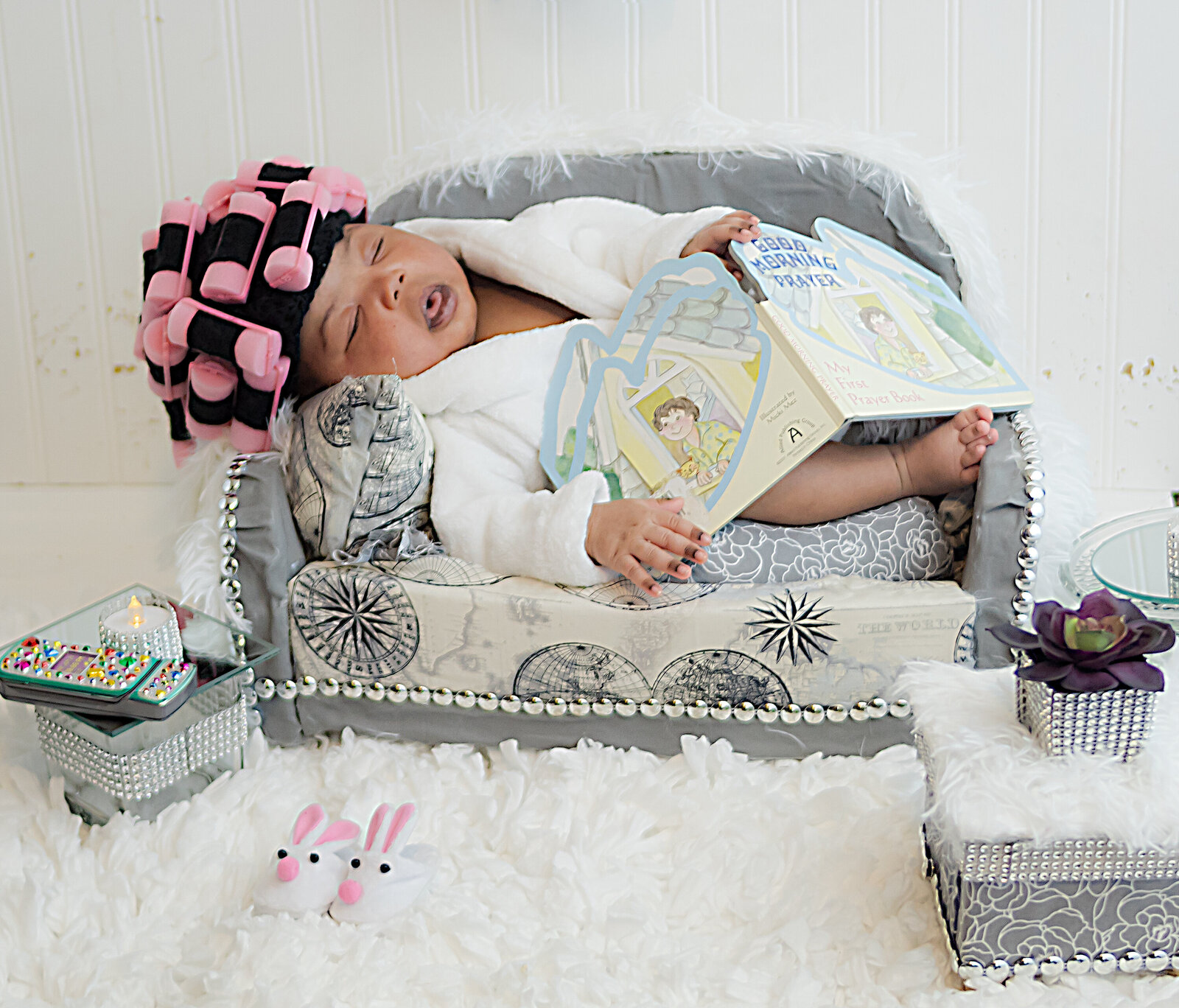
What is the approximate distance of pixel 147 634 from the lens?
3.58 feet

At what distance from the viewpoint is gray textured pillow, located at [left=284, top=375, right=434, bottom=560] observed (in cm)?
118

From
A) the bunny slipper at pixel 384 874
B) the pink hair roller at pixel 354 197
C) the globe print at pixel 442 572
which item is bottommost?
the bunny slipper at pixel 384 874

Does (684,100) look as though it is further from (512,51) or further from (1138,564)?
(1138,564)

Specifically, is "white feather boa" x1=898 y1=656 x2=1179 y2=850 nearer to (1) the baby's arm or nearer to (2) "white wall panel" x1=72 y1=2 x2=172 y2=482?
(1) the baby's arm

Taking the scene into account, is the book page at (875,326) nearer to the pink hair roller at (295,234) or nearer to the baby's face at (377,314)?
the baby's face at (377,314)

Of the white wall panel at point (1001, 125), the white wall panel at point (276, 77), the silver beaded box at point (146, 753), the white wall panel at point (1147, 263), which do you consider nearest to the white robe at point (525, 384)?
the silver beaded box at point (146, 753)

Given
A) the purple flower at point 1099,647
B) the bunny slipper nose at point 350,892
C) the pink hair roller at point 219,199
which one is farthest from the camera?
the pink hair roller at point 219,199

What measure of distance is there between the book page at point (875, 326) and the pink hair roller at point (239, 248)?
587mm

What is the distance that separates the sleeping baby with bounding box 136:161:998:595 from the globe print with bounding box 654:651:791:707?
0.09 meters

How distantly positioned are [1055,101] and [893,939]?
138 centimetres

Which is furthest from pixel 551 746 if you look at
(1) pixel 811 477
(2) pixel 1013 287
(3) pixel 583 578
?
(2) pixel 1013 287

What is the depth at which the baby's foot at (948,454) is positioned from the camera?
116 cm

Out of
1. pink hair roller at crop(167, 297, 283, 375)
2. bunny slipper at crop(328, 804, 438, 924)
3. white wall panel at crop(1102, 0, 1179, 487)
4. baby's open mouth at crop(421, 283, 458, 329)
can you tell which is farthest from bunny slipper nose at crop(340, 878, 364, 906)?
white wall panel at crop(1102, 0, 1179, 487)

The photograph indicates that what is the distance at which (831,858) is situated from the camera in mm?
987
